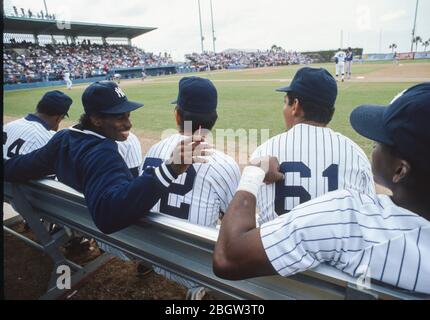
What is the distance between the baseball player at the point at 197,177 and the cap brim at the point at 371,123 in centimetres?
81

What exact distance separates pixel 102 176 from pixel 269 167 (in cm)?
83

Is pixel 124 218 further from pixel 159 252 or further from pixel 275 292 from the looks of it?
pixel 275 292

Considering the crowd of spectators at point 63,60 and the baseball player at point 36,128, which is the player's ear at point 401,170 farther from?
the crowd of spectators at point 63,60

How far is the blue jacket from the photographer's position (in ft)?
4.54

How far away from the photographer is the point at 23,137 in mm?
2990

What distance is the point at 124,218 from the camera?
1.38m

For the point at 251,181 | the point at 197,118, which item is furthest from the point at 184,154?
the point at 197,118

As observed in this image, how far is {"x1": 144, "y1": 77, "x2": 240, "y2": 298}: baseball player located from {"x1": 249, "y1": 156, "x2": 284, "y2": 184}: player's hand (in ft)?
1.09

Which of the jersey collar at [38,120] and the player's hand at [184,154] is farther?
the jersey collar at [38,120]

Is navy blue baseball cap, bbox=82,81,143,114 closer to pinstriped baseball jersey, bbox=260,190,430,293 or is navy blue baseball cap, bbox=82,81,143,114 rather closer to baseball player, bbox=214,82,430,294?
baseball player, bbox=214,82,430,294

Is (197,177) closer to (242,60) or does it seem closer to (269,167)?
(269,167)

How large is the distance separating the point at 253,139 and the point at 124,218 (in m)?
5.32

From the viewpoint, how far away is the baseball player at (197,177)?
1825 millimetres

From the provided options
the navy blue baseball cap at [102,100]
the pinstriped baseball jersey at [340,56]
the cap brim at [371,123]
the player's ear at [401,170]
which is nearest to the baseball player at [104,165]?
the navy blue baseball cap at [102,100]
